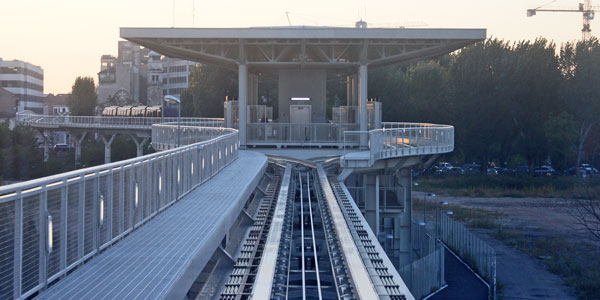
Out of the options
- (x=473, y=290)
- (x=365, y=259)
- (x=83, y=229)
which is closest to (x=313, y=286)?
(x=365, y=259)

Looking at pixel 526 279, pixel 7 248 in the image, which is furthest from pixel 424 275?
pixel 7 248

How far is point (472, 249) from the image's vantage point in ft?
109

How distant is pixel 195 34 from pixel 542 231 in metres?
24.6

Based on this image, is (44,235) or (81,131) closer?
(44,235)

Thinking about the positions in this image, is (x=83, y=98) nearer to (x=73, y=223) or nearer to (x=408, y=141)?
(x=408, y=141)

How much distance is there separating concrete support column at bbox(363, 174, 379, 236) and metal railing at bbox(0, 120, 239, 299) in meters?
18.5

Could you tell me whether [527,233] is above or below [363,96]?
below

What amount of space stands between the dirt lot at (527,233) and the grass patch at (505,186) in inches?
93.3

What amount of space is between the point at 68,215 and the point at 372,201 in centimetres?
2408

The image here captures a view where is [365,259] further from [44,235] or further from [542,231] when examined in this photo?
[542,231]

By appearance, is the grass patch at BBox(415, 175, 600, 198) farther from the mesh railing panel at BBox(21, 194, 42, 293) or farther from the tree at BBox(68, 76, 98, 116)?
the tree at BBox(68, 76, 98, 116)

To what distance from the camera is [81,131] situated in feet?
267

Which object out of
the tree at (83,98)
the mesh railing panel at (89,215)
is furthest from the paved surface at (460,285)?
the tree at (83,98)

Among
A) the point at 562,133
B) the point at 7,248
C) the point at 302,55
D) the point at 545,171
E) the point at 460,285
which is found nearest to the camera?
the point at 7,248
